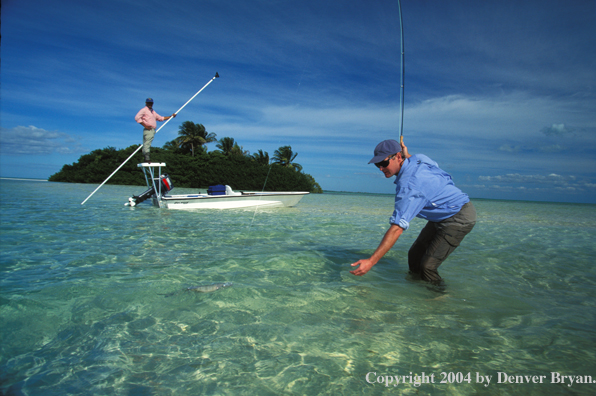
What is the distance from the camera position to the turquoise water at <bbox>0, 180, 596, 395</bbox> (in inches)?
83.7

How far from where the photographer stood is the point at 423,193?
3004 millimetres

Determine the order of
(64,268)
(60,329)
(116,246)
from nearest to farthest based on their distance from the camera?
(60,329)
(64,268)
(116,246)

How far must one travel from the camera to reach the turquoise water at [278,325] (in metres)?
2.13

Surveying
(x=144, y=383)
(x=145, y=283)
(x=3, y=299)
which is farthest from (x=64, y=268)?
(x=144, y=383)

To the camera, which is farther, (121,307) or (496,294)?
Answer: (496,294)

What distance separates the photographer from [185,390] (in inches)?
78.5

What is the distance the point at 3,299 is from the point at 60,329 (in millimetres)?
1115

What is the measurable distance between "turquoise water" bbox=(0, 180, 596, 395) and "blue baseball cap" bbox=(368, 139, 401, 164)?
1.52m

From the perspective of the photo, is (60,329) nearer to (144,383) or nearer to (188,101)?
(144,383)

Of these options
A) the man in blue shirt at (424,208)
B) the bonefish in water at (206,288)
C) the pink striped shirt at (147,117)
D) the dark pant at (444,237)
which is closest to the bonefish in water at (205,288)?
the bonefish in water at (206,288)

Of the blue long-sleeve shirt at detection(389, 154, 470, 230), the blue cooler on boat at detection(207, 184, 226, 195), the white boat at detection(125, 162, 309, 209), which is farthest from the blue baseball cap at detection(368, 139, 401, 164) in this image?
the blue cooler on boat at detection(207, 184, 226, 195)

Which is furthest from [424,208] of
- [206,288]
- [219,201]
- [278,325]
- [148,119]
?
[219,201]

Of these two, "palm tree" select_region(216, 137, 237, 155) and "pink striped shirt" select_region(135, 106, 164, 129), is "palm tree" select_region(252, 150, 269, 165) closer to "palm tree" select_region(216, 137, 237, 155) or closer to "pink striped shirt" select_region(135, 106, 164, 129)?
"palm tree" select_region(216, 137, 237, 155)
